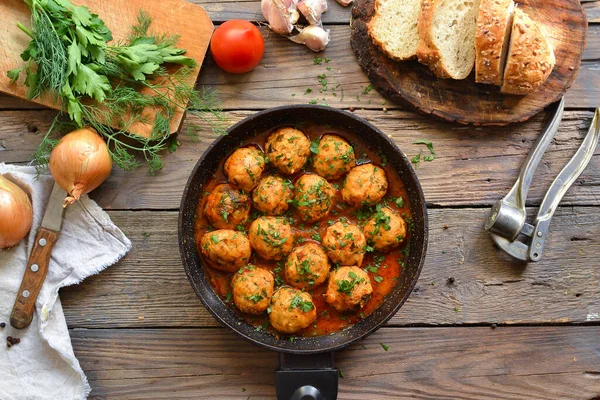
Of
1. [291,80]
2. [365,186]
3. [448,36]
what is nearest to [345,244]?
[365,186]

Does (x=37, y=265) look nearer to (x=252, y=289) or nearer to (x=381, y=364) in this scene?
(x=252, y=289)

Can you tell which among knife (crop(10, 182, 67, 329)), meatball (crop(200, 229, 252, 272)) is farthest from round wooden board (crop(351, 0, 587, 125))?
knife (crop(10, 182, 67, 329))

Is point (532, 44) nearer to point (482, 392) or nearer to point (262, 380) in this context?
point (482, 392)

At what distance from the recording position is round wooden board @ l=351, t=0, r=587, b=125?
2.82 metres

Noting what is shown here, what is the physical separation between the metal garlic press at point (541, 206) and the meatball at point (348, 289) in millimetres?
754

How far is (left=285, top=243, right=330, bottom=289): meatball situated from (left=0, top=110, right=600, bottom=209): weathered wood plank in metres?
0.71

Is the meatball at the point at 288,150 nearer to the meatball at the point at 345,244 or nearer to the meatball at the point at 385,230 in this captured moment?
the meatball at the point at 345,244

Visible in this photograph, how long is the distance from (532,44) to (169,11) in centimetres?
184

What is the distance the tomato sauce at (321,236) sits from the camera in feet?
8.80

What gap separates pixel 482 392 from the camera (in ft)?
9.41

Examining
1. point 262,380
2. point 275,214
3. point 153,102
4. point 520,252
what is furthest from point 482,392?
point 153,102

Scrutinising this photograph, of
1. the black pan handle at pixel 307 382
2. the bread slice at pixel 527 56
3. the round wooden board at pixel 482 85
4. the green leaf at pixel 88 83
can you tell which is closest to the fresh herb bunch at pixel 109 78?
the green leaf at pixel 88 83

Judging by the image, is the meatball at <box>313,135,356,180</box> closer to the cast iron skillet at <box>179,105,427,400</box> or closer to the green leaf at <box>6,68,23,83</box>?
the cast iron skillet at <box>179,105,427,400</box>

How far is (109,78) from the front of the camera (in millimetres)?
2773
